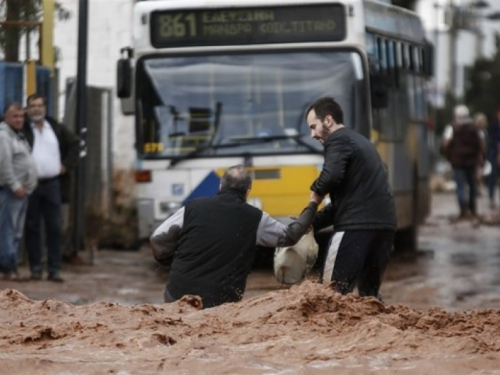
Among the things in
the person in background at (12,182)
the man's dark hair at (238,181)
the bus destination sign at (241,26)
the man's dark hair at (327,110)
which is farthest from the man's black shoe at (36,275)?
the man's dark hair at (238,181)

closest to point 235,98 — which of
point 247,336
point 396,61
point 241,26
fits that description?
point 241,26

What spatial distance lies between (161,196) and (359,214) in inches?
292

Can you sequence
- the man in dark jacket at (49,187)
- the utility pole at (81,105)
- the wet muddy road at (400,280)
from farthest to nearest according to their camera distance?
the utility pole at (81,105) → the man in dark jacket at (49,187) → the wet muddy road at (400,280)

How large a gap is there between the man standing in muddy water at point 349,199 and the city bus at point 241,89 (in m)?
6.65

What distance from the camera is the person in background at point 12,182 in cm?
1748

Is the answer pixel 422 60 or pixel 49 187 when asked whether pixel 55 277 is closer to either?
pixel 49 187

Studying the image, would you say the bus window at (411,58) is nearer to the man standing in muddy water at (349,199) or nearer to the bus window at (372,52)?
the bus window at (372,52)

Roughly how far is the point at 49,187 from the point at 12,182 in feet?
2.56

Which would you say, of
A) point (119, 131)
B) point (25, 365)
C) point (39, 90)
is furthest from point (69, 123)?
point (25, 365)

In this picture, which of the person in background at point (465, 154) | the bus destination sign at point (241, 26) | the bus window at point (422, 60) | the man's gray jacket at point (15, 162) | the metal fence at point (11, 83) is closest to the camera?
the man's gray jacket at point (15, 162)

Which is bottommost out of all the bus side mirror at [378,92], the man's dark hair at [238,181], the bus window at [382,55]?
the man's dark hair at [238,181]

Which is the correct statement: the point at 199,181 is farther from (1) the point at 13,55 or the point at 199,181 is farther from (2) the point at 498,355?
(2) the point at 498,355

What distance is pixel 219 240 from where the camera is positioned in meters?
11.1

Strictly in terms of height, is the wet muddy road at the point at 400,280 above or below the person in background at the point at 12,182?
below
